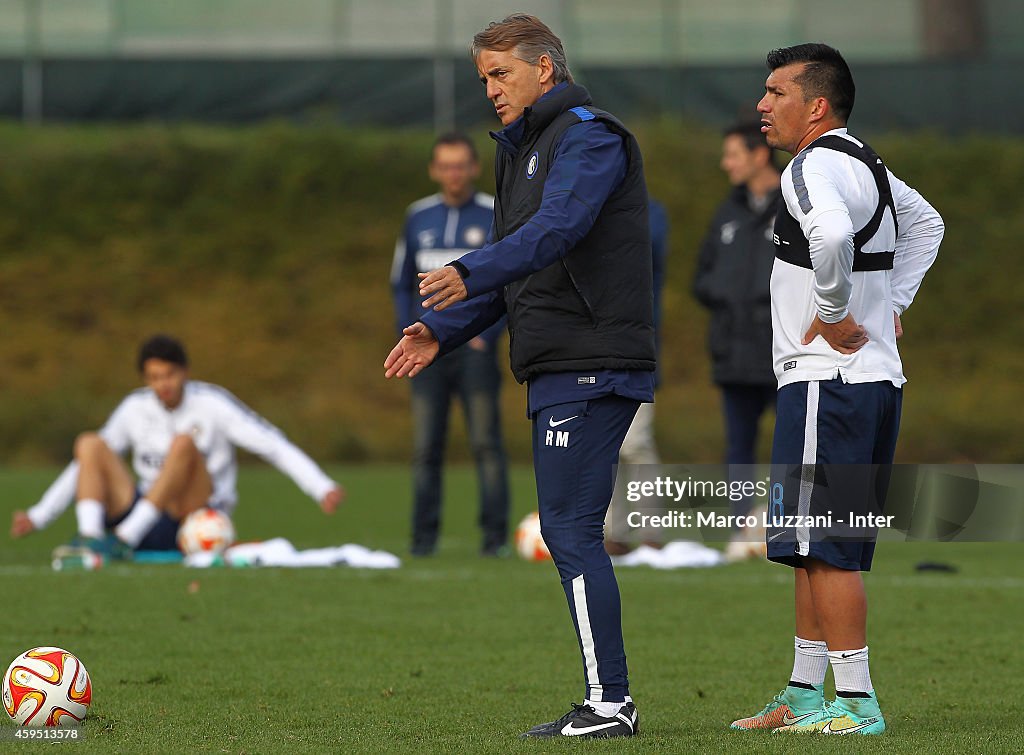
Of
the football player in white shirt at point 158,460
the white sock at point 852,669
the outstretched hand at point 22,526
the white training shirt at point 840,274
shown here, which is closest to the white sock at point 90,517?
the football player in white shirt at point 158,460

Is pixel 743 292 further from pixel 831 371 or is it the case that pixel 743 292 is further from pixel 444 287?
pixel 444 287

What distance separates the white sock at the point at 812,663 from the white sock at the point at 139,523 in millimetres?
5928

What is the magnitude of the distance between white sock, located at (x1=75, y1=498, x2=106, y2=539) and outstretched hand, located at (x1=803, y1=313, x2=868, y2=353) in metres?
6.27

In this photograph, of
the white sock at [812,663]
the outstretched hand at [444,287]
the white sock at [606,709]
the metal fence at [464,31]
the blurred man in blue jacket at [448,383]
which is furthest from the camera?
the metal fence at [464,31]

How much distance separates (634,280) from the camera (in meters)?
5.05

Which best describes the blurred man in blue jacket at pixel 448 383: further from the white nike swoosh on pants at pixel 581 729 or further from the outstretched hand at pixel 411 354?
the white nike swoosh on pants at pixel 581 729

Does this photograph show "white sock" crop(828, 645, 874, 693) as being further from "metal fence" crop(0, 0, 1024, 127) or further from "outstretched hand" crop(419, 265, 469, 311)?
"metal fence" crop(0, 0, 1024, 127)

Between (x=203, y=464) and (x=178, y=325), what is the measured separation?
15147mm

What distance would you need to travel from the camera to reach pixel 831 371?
4.96 meters

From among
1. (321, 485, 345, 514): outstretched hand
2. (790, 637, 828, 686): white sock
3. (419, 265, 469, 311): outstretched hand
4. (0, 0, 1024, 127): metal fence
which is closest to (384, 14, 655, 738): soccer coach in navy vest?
(419, 265, 469, 311): outstretched hand

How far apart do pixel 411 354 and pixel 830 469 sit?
1.27m

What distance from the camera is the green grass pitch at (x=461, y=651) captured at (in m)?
5.05

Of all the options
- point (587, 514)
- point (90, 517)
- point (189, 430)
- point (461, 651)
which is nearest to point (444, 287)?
point (587, 514)

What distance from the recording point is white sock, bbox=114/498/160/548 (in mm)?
10305
